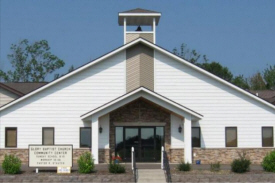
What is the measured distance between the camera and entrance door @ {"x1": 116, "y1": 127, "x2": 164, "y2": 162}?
33.9 meters

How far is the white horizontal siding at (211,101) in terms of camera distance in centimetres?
3419

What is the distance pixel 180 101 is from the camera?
34281mm

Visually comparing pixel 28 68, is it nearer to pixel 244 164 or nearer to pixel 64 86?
pixel 64 86

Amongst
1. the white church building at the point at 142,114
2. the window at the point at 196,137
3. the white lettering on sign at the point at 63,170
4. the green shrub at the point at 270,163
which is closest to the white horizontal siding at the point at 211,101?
the white church building at the point at 142,114

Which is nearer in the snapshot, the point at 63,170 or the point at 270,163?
the point at 63,170

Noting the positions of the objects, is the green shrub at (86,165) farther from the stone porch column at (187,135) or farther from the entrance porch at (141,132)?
the stone porch column at (187,135)

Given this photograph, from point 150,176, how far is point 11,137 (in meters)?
10.3

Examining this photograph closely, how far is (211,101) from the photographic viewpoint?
113 feet

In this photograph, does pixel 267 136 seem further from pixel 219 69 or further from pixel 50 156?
pixel 219 69

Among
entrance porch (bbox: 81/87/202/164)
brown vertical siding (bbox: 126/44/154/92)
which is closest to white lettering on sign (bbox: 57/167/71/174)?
entrance porch (bbox: 81/87/202/164)

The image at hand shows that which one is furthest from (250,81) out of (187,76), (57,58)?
(187,76)

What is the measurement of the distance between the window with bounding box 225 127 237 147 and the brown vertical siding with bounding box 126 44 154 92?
5160mm

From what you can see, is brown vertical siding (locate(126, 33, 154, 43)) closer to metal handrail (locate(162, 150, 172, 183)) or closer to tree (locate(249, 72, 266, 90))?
metal handrail (locate(162, 150, 172, 183))

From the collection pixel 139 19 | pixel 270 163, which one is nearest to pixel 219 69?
pixel 139 19
